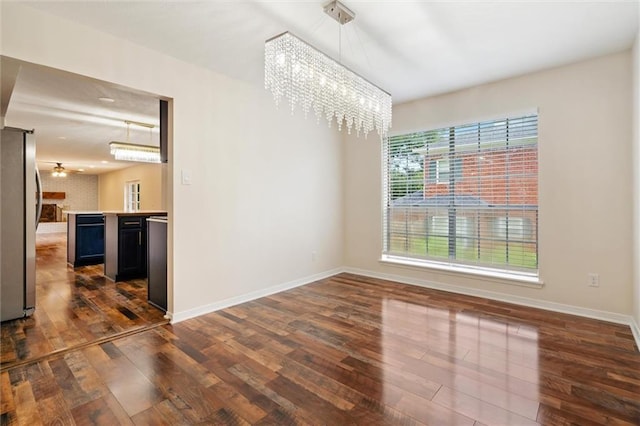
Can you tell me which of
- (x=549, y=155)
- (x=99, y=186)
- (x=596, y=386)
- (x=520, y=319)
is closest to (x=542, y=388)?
(x=596, y=386)

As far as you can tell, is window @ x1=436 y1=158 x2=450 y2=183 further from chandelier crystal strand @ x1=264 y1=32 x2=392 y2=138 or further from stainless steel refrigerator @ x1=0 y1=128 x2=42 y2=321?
stainless steel refrigerator @ x1=0 y1=128 x2=42 y2=321

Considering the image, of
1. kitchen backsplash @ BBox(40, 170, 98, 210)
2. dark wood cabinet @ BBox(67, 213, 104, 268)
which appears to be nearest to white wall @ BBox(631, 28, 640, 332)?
dark wood cabinet @ BBox(67, 213, 104, 268)

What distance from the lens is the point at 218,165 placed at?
3.23 metres

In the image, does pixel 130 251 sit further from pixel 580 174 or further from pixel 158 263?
pixel 580 174

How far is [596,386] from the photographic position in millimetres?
1843

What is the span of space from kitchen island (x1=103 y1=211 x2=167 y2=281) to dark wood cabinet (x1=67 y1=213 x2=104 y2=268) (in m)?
1.03

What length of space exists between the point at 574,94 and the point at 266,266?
12.4 feet

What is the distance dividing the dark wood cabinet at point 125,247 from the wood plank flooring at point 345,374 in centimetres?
217

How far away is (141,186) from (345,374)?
9276mm

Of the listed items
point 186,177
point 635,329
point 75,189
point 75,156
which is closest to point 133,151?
point 186,177

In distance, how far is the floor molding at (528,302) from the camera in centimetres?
283

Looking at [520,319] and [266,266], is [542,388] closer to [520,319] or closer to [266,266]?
[520,319]

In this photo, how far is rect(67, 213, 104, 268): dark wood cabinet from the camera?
207 inches

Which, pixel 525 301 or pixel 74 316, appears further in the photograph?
pixel 525 301
